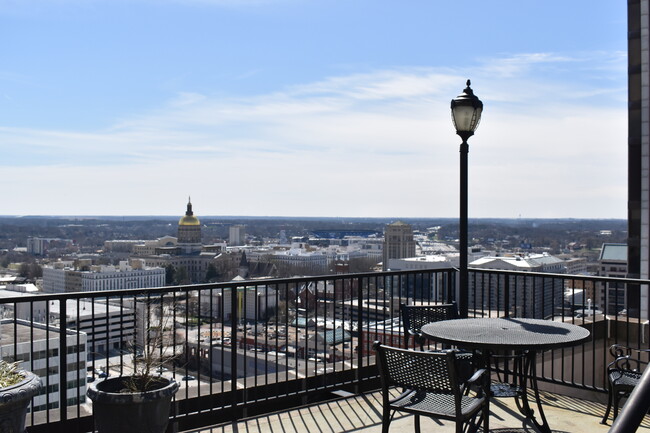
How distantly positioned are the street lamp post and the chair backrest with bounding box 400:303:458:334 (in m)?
0.76

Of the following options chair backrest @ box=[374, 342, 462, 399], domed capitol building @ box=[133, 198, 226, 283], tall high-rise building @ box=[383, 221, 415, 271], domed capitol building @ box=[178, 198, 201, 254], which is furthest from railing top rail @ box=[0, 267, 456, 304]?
domed capitol building @ box=[178, 198, 201, 254]

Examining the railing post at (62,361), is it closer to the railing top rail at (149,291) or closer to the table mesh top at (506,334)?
the railing top rail at (149,291)

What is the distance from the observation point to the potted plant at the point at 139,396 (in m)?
4.07

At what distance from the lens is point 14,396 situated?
355 centimetres

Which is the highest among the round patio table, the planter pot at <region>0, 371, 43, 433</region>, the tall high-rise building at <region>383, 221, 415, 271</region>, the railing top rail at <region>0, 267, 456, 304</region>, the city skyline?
the city skyline

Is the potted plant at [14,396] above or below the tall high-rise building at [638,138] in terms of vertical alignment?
below

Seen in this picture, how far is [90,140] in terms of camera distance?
359 feet

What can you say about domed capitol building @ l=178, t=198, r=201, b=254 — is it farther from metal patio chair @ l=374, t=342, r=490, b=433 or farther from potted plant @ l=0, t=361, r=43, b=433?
metal patio chair @ l=374, t=342, r=490, b=433

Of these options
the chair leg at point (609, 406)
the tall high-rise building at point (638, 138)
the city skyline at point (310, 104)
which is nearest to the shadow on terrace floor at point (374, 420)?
the chair leg at point (609, 406)

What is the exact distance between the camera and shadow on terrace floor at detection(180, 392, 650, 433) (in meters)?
5.19

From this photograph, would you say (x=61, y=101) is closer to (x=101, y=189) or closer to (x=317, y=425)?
(x=101, y=189)

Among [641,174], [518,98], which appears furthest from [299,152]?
[641,174]

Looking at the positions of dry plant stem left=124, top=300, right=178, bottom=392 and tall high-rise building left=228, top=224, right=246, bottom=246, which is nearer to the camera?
dry plant stem left=124, top=300, right=178, bottom=392

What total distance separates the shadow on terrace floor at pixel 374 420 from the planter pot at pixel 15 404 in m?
1.71
